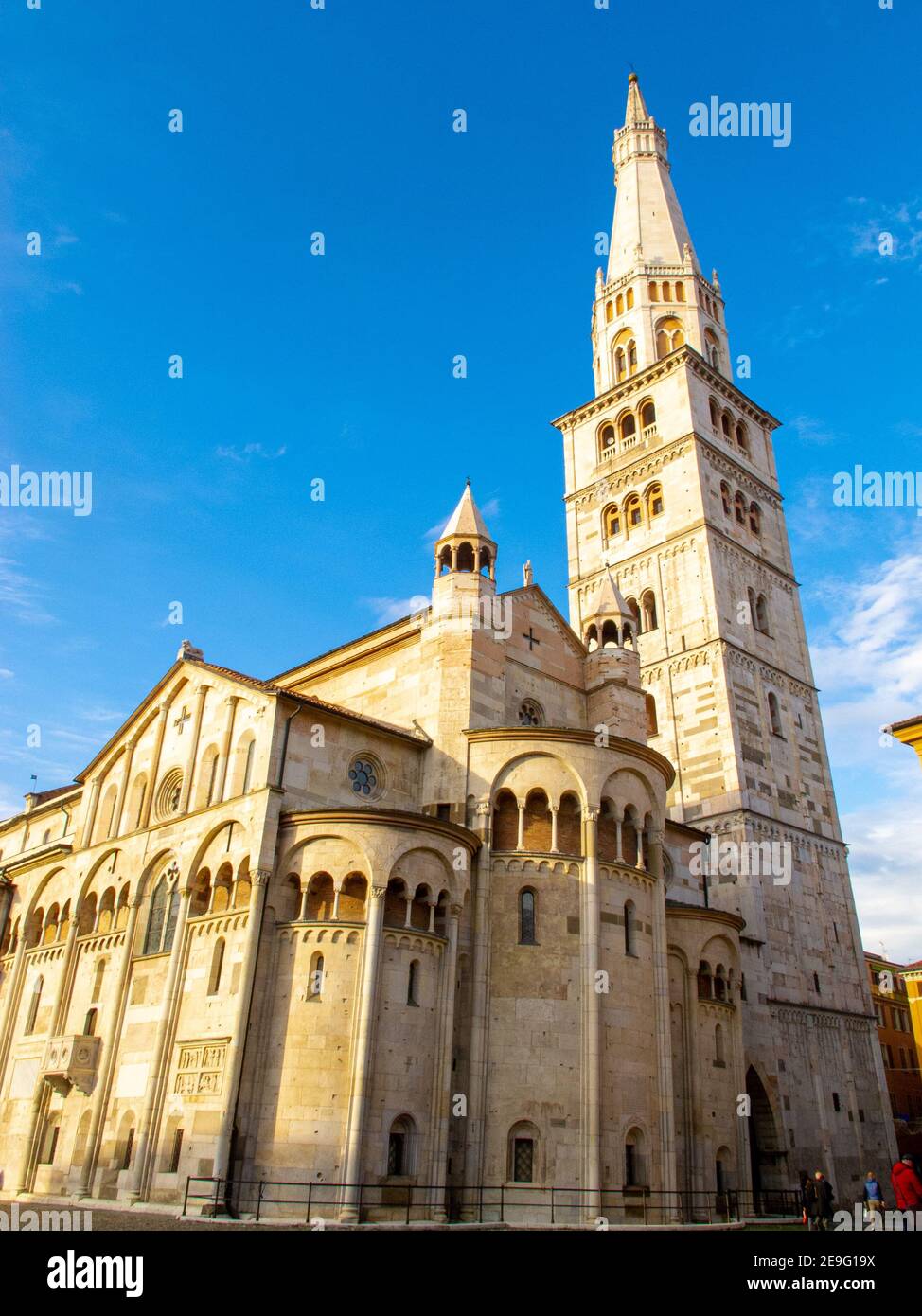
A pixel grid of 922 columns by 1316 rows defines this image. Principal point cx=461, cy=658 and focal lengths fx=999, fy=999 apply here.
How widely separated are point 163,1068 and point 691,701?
85.1ft

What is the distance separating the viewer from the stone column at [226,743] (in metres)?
28.5

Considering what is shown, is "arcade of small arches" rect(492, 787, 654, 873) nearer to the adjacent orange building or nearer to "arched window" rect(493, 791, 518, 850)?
"arched window" rect(493, 791, 518, 850)

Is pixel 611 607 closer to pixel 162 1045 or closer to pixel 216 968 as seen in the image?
pixel 216 968

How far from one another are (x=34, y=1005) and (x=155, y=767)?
9.35 meters

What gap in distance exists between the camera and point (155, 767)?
106ft

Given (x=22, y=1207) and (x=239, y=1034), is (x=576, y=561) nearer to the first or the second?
(x=239, y=1034)

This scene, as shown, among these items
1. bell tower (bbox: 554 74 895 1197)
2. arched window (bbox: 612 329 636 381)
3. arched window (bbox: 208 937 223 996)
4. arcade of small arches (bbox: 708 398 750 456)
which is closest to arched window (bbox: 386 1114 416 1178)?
arched window (bbox: 208 937 223 996)

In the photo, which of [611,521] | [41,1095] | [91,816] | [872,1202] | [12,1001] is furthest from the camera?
[611,521]

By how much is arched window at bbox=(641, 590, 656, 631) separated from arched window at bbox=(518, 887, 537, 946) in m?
21.6

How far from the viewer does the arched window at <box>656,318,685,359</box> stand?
53.5 meters

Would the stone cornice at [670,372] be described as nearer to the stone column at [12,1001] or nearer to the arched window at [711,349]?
the arched window at [711,349]

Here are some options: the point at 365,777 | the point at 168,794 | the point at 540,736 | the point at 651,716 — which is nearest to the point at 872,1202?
the point at 540,736
